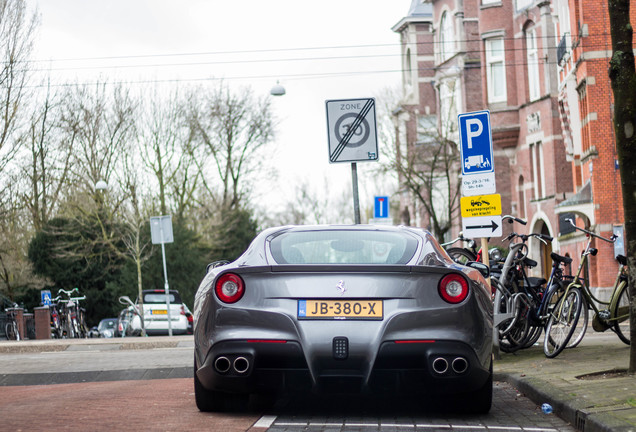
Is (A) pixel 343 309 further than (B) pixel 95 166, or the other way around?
(B) pixel 95 166

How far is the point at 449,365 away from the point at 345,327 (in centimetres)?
74

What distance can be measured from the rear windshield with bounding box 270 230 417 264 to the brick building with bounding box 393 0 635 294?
2404 cm

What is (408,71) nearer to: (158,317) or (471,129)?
(158,317)

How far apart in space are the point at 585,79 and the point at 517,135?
45.2ft

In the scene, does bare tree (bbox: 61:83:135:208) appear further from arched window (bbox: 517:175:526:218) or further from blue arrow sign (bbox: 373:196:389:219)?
blue arrow sign (bbox: 373:196:389:219)

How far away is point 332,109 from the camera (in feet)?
41.5

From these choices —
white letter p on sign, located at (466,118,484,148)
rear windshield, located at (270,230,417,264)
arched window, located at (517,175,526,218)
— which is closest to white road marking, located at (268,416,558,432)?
rear windshield, located at (270,230,417,264)

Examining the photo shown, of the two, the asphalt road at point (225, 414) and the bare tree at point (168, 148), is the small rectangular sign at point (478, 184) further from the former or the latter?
the bare tree at point (168, 148)

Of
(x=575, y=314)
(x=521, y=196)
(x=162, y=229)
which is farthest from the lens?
(x=521, y=196)

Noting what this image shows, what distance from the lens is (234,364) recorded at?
705 cm

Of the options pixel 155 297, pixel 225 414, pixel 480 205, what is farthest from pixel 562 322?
pixel 155 297

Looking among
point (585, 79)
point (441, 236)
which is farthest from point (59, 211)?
point (585, 79)

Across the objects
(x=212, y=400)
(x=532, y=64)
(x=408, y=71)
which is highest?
(x=408, y=71)

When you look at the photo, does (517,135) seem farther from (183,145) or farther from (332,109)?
(332,109)
